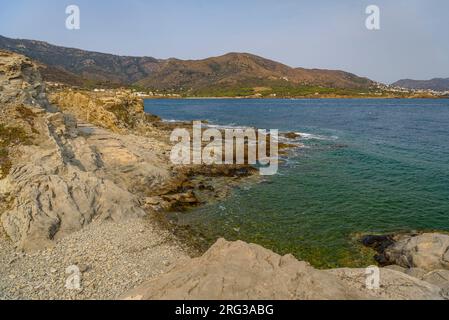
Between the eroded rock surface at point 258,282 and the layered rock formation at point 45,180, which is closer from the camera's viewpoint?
the eroded rock surface at point 258,282

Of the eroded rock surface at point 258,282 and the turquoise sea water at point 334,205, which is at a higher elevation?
the eroded rock surface at point 258,282

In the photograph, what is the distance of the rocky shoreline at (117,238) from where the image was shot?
1084 centimetres

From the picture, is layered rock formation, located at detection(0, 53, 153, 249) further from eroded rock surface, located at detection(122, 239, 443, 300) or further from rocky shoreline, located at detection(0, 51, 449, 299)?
eroded rock surface, located at detection(122, 239, 443, 300)

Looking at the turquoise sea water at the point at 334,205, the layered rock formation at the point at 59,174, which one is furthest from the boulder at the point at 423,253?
the layered rock formation at the point at 59,174

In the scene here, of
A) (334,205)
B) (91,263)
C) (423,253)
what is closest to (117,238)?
(91,263)

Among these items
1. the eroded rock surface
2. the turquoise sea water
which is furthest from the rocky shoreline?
the turquoise sea water

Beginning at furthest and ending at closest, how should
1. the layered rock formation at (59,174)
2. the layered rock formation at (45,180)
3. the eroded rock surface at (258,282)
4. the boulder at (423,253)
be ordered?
the layered rock formation at (59,174)
the layered rock formation at (45,180)
the boulder at (423,253)
the eroded rock surface at (258,282)

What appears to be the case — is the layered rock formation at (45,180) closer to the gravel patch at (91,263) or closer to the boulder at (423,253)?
the gravel patch at (91,263)

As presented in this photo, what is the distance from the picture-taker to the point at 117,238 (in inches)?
837

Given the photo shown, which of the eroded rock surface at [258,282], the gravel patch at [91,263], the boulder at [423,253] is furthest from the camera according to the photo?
the boulder at [423,253]

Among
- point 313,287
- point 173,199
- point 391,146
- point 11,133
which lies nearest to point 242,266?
point 313,287

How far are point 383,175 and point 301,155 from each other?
43.3 feet

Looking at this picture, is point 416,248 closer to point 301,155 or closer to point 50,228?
point 50,228

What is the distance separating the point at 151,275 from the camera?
17609mm
